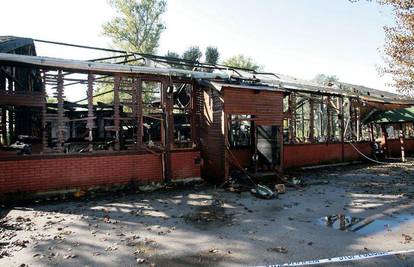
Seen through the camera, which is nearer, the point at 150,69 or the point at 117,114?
the point at 117,114

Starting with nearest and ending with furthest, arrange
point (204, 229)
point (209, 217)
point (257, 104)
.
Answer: point (204, 229)
point (209, 217)
point (257, 104)

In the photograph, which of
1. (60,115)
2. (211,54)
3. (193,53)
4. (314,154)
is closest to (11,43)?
(60,115)

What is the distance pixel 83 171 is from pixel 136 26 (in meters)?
26.8

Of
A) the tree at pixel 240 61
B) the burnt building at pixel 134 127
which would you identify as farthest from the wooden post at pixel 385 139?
the tree at pixel 240 61

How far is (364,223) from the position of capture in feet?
22.6

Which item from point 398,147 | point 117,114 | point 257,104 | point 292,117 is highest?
point 257,104

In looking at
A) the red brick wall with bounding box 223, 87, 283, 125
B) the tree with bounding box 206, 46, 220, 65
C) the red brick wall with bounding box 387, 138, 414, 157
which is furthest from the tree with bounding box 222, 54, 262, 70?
the red brick wall with bounding box 223, 87, 283, 125

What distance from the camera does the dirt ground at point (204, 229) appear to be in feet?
16.6

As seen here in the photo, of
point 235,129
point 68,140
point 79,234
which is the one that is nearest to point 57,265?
point 79,234

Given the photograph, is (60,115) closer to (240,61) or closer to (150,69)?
(150,69)

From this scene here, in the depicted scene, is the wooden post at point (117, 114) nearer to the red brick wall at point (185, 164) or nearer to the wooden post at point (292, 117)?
the red brick wall at point (185, 164)

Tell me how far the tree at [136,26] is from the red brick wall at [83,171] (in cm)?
2497

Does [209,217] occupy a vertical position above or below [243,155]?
below

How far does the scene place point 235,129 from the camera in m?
16.2
